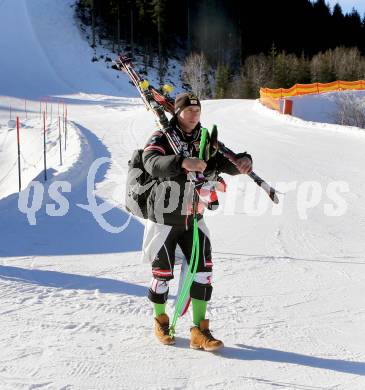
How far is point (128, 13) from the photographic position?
2454 inches

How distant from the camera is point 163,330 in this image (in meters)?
3.95

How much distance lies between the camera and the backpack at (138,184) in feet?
12.8

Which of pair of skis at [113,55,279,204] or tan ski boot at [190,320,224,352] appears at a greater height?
pair of skis at [113,55,279,204]

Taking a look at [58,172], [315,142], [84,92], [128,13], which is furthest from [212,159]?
[128,13]

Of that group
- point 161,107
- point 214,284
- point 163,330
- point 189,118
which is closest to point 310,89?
point 214,284

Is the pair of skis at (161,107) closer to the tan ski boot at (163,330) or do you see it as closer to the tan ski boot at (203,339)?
the tan ski boot at (203,339)

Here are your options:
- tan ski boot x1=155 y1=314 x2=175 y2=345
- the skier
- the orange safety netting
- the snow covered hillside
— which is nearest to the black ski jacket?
the skier

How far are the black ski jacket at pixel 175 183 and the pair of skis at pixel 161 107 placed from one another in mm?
64

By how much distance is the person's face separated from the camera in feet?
12.3

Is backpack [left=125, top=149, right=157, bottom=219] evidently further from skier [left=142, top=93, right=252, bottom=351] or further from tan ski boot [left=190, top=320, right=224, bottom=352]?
tan ski boot [left=190, top=320, right=224, bottom=352]

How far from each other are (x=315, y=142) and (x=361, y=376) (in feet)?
44.8

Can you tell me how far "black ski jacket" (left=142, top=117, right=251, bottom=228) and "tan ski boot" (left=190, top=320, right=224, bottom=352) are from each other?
745mm

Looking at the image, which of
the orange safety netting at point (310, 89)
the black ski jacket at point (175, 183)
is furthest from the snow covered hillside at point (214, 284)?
the orange safety netting at point (310, 89)

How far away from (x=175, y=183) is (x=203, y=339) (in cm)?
112
